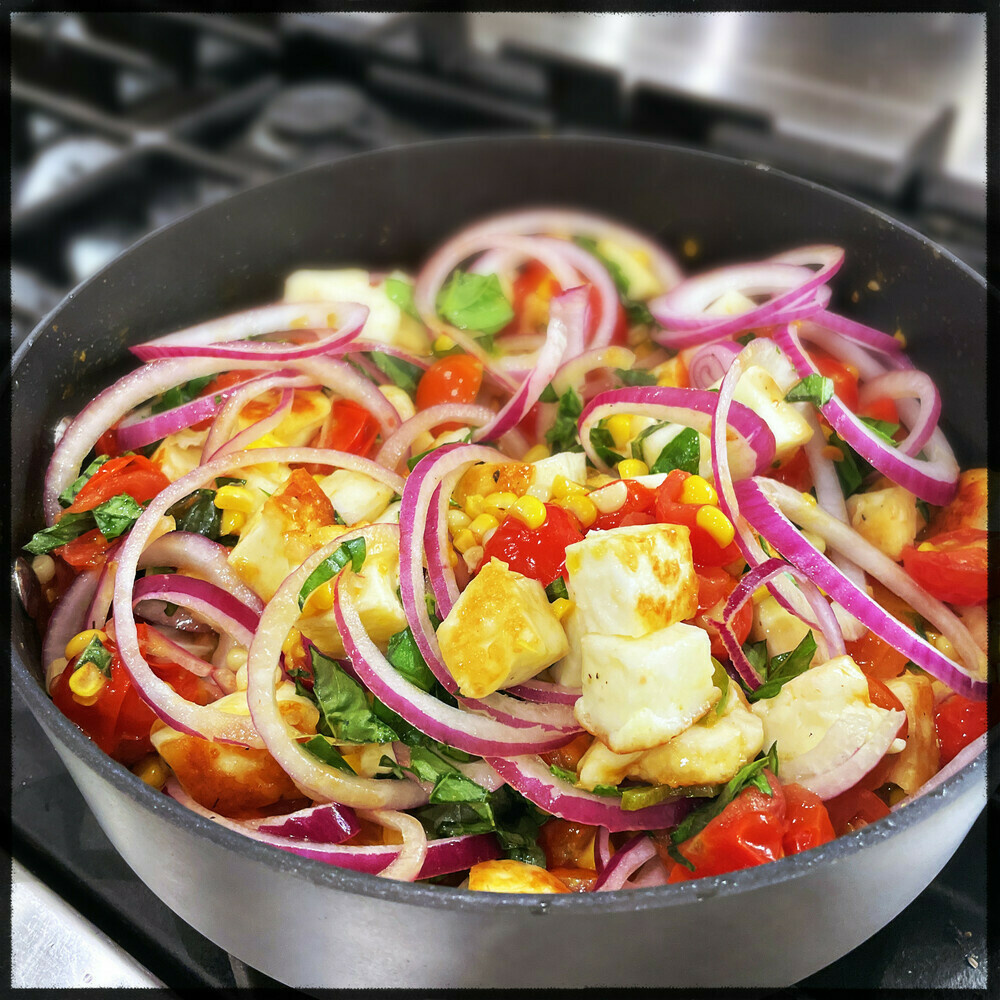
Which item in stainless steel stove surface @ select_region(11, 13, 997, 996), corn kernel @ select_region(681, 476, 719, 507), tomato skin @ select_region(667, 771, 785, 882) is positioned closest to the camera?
tomato skin @ select_region(667, 771, 785, 882)

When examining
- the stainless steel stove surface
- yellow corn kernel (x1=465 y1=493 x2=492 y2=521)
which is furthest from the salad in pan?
the stainless steel stove surface

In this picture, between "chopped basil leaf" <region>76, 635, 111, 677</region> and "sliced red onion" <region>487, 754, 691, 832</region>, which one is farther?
"chopped basil leaf" <region>76, 635, 111, 677</region>

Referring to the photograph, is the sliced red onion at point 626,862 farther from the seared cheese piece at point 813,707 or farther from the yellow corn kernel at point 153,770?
the yellow corn kernel at point 153,770

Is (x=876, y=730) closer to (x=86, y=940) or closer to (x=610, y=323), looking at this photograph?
(x=610, y=323)

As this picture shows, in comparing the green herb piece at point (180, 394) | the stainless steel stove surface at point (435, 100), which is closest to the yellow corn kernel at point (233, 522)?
the green herb piece at point (180, 394)

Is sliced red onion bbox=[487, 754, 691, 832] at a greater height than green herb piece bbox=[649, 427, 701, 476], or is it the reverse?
green herb piece bbox=[649, 427, 701, 476]

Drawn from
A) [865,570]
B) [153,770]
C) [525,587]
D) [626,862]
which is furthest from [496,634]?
[865,570]

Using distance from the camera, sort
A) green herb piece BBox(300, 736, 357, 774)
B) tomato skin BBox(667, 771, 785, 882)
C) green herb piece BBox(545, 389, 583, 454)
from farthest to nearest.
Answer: green herb piece BBox(545, 389, 583, 454)
green herb piece BBox(300, 736, 357, 774)
tomato skin BBox(667, 771, 785, 882)

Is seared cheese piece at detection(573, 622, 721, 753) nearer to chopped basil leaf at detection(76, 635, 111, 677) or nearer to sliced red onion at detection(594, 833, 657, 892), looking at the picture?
sliced red onion at detection(594, 833, 657, 892)
